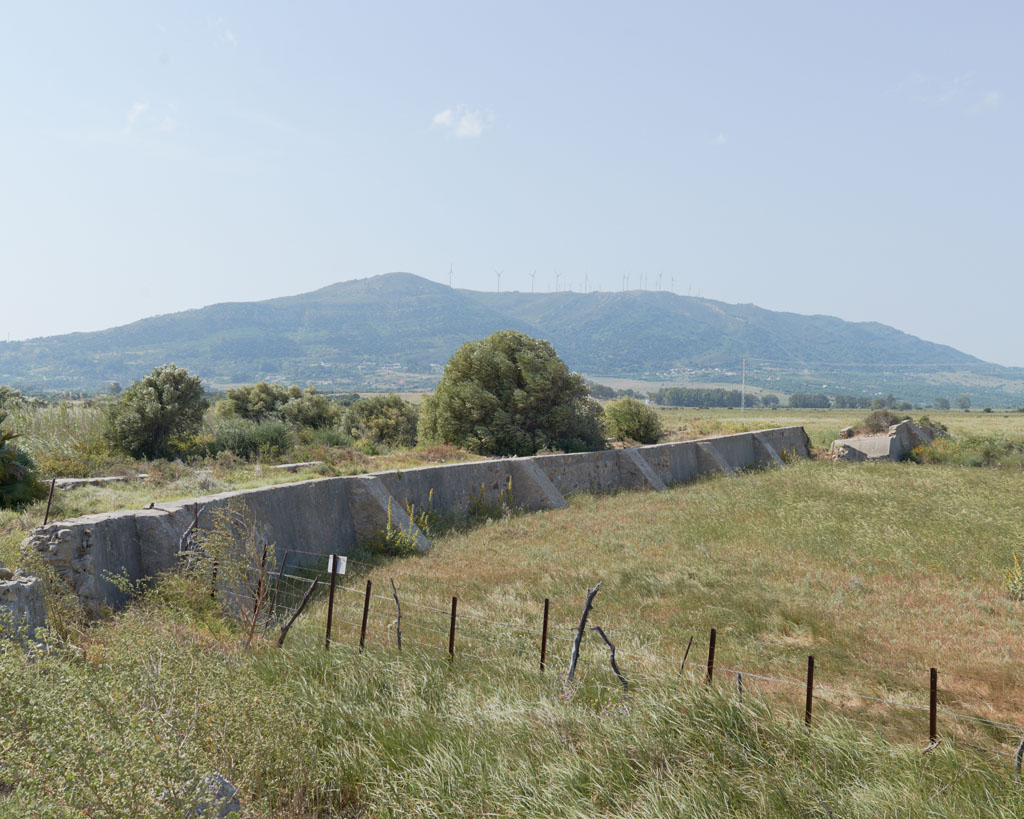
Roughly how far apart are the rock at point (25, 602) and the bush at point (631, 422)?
70.3ft

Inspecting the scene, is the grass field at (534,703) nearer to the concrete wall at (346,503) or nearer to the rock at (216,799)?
the rock at (216,799)

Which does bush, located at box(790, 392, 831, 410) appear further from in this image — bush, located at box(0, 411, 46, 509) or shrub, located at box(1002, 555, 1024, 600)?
bush, located at box(0, 411, 46, 509)

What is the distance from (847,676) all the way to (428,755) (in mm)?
4102

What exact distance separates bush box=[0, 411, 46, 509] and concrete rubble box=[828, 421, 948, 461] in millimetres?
25643

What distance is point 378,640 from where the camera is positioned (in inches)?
260

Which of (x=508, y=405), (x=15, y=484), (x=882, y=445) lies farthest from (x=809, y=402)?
(x=15, y=484)

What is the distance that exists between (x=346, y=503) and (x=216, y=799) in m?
7.92

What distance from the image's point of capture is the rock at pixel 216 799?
3275 millimetres

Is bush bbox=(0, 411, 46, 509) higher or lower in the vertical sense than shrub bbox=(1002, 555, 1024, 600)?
higher

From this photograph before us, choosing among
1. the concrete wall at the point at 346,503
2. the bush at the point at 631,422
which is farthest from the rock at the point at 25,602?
the bush at the point at 631,422

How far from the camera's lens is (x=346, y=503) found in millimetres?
11414

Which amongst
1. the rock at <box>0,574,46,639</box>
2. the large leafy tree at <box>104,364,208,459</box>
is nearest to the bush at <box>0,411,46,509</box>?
the rock at <box>0,574,46,639</box>

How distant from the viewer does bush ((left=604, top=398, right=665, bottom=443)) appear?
2597cm

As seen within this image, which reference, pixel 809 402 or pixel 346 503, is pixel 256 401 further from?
pixel 809 402
